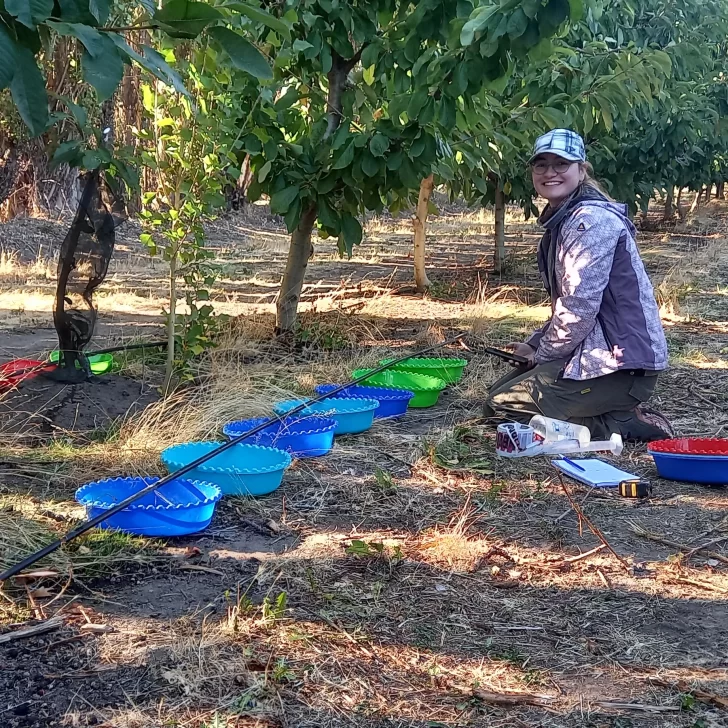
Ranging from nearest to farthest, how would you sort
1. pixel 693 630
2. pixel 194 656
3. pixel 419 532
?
pixel 194 656 < pixel 693 630 < pixel 419 532

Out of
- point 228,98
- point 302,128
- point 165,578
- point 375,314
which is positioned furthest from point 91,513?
point 375,314

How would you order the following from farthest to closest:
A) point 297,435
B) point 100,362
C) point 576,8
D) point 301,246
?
point 301,246, point 100,362, point 297,435, point 576,8

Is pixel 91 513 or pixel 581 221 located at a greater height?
pixel 581 221

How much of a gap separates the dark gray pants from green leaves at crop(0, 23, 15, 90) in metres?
3.26

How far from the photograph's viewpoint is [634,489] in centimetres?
348

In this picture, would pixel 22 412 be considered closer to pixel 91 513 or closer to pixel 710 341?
pixel 91 513

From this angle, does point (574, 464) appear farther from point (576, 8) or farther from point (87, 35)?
point (87, 35)

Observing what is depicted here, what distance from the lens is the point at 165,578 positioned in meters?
2.61

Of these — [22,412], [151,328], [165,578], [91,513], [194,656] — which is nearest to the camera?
[194,656]

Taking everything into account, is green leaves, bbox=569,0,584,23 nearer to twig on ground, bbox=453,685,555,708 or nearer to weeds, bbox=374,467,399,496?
weeds, bbox=374,467,399,496

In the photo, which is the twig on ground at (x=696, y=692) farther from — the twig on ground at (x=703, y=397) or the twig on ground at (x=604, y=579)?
the twig on ground at (x=703, y=397)

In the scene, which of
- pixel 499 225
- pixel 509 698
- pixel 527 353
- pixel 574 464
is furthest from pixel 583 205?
pixel 499 225

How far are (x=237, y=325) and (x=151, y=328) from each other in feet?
3.48

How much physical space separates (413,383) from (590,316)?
1.34m
